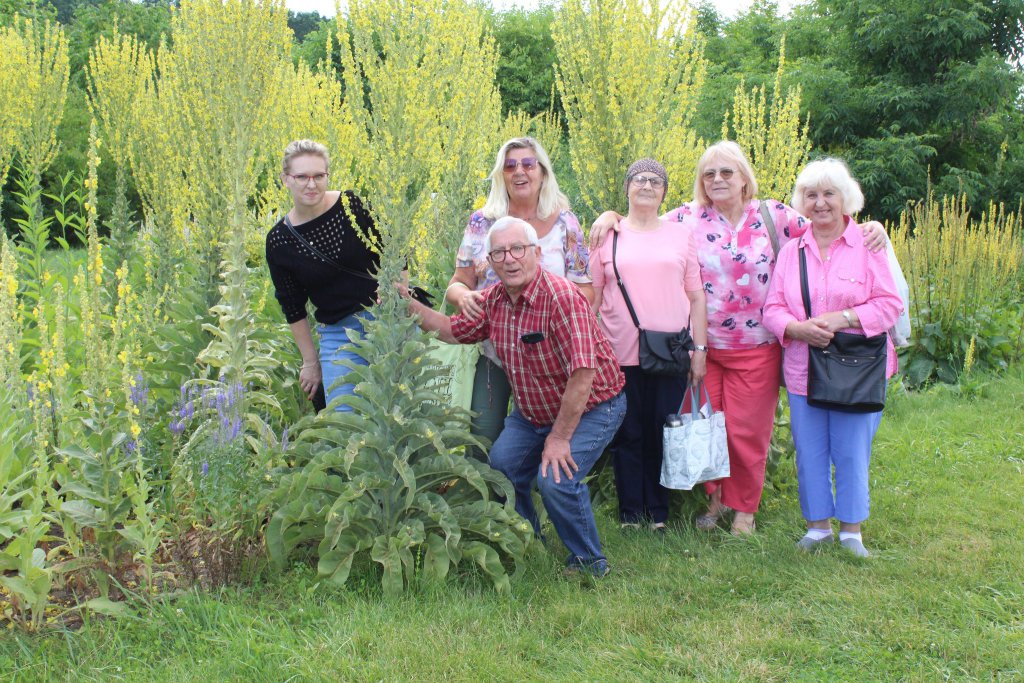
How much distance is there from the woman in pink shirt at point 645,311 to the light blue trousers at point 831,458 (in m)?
0.57

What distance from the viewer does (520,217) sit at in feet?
13.5

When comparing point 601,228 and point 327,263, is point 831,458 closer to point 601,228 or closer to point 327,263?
point 601,228

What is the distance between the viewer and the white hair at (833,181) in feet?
13.1

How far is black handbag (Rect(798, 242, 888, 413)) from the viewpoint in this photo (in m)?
3.89

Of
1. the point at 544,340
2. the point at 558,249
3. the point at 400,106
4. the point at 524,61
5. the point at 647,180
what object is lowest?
the point at 544,340

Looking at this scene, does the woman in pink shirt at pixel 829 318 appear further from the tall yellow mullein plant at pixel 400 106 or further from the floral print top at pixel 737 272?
the tall yellow mullein plant at pixel 400 106

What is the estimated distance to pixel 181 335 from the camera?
4.81 m

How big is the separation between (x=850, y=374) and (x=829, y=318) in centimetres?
28

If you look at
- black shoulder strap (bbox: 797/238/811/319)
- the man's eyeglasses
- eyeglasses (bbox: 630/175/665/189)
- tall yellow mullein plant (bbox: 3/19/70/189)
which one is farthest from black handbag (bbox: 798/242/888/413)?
tall yellow mullein plant (bbox: 3/19/70/189)

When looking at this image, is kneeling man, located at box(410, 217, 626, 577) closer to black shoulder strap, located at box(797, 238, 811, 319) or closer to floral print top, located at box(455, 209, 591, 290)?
floral print top, located at box(455, 209, 591, 290)

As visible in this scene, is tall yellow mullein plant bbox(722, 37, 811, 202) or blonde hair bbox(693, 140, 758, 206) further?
tall yellow mullein plant bbox(722, 37, 811, 202)

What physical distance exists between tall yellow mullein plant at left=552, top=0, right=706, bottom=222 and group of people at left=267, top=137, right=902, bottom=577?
870 mm

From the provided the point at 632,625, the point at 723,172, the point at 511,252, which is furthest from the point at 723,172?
the point at 632,625

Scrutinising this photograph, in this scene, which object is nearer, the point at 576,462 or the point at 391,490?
the point at 391,490
